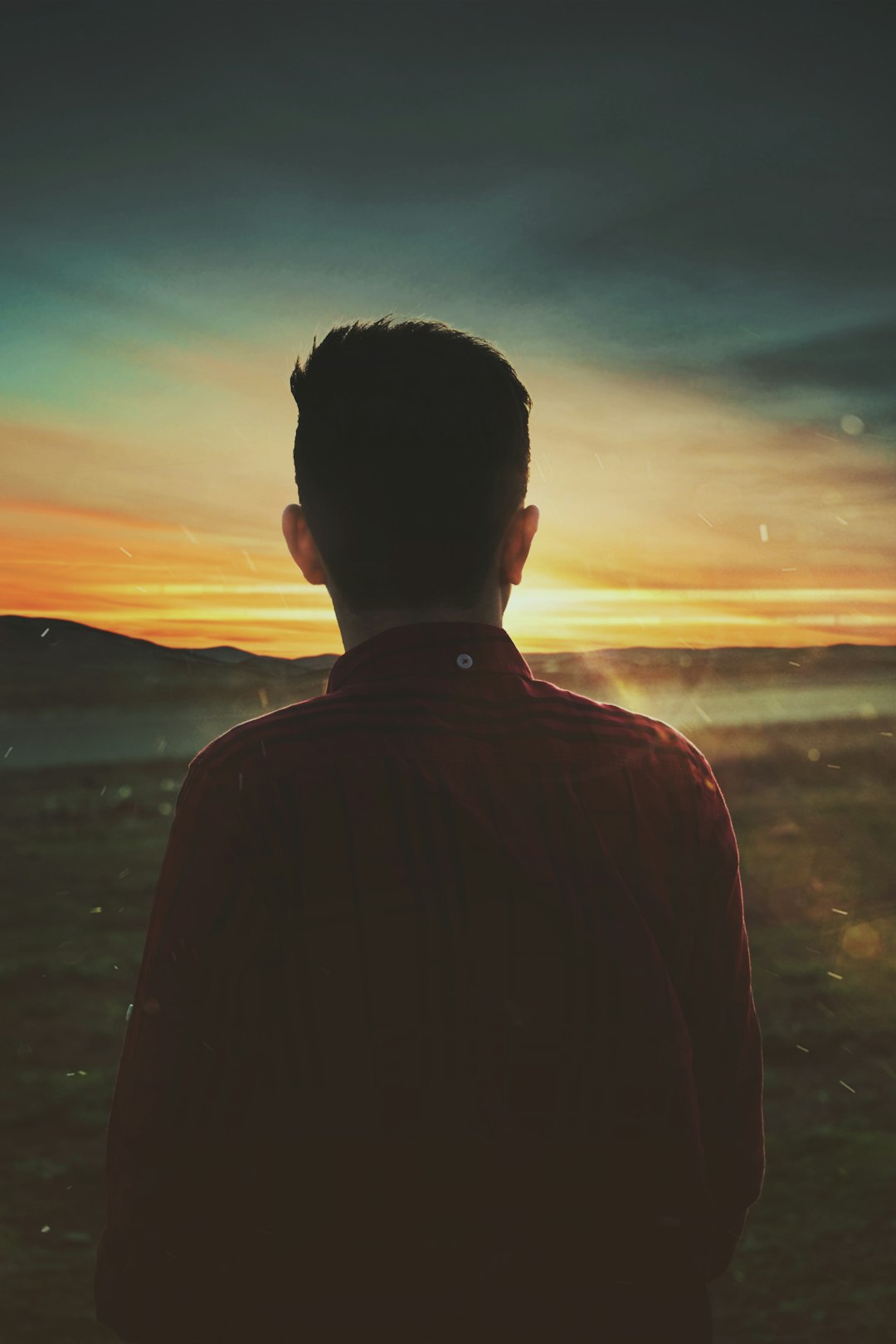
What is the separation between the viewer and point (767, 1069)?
583 cm

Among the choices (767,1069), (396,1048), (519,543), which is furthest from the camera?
(767,1069)

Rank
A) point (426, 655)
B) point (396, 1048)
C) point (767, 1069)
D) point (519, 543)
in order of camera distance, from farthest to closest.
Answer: point (767, 1069), point (519, 543), point (426, 655), point (396, 1048)

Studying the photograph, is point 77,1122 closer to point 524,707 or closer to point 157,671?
point 524,707

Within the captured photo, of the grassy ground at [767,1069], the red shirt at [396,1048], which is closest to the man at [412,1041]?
the red shirt at [396,1048]

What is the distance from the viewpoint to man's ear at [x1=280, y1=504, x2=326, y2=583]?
1.41 metres

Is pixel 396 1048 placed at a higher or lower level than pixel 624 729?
lower

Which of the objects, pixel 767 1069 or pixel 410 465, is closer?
pixel 410 465

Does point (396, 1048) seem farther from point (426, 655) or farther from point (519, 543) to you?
point (519, 543)

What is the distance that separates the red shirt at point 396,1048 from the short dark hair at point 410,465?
0.15 m

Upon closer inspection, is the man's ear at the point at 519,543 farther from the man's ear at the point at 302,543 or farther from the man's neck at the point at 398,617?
the man's ear at the point at 302,543

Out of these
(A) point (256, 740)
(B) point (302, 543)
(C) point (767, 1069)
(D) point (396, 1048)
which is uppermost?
(B) point (302, 543)

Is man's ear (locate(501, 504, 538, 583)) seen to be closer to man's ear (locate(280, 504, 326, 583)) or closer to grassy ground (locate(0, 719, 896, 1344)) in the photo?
man's ear (locate(280, 504, 326, 583))

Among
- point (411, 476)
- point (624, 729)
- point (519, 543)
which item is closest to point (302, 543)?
point (411, 476)

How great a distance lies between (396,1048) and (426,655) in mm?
461
